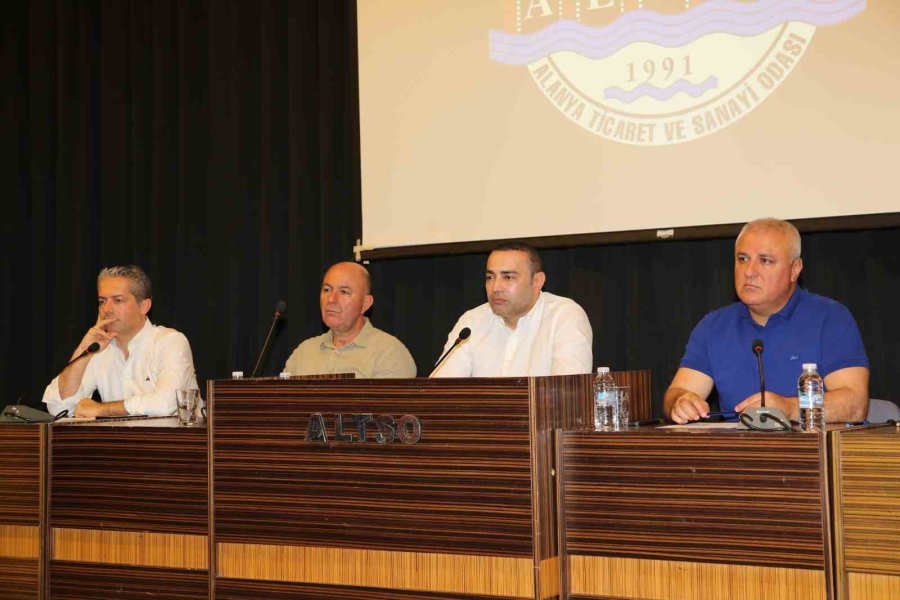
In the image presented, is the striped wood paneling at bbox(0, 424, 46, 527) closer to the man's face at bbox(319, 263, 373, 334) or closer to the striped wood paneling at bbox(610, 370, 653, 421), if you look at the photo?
the man's face at bbox(319, 263, 373, 334)

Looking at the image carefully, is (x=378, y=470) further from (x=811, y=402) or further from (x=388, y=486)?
(x=811, y=402)

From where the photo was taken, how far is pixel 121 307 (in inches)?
166

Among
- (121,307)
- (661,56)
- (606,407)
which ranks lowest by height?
(606,407)

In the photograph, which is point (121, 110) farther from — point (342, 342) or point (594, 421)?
point (594, 421)

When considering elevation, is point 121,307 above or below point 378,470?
above

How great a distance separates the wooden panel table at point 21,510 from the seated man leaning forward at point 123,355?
585 mm

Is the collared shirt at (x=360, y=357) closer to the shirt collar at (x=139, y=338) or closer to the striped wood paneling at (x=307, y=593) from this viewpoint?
the shirt collar at (x=139, y=338)

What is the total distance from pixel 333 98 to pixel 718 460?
9.86 ft

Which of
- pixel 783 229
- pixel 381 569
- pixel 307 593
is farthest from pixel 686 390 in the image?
pixel 307 593

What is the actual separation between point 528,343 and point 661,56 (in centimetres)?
121

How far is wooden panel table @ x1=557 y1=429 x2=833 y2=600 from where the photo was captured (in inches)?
91.3

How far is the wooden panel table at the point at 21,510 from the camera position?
11.0 ft

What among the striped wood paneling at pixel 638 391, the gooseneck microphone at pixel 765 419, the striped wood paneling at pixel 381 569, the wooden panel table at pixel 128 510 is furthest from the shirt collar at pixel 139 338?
the gooseneck microphone at pixel 765 419

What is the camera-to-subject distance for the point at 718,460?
2.42 meters
